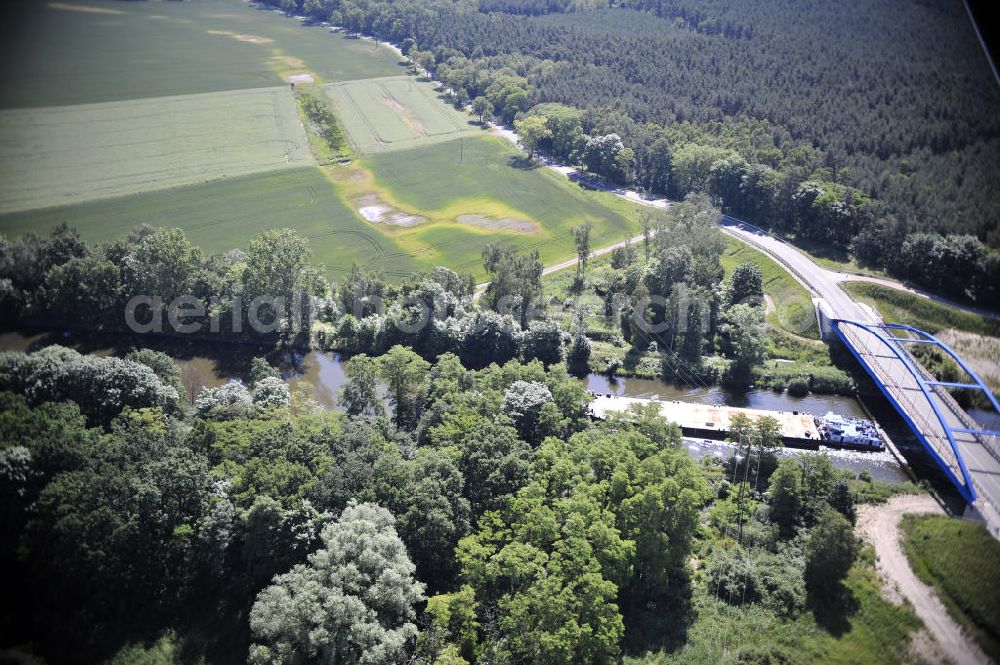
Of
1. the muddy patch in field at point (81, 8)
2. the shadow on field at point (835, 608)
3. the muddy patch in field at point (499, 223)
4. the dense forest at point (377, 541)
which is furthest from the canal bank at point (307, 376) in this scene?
the muddy patch in field at point (81, 8)

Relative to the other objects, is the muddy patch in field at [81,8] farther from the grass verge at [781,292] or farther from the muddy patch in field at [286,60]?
the grass verge at [781,292]

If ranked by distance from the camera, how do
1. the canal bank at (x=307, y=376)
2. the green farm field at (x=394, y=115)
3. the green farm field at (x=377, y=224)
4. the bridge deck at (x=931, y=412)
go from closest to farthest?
the bridge deck at (x=931, y=412)
the canal bank at (x=307, y=376)
the green farm field at (x=377, y=224)
the green farm field at (x=394, y=115)

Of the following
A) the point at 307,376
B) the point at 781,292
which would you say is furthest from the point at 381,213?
the point at 781,292

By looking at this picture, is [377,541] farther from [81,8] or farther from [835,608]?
[81,8]

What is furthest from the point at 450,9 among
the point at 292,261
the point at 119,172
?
the point at 292,261

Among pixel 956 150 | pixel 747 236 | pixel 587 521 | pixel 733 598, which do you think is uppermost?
pixel 956 150

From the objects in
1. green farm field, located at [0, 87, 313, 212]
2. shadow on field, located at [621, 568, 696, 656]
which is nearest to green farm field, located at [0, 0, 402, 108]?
green farm field, located at [0, 87, 313, 212]

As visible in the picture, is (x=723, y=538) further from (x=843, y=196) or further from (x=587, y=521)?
(x=843, y=196)
